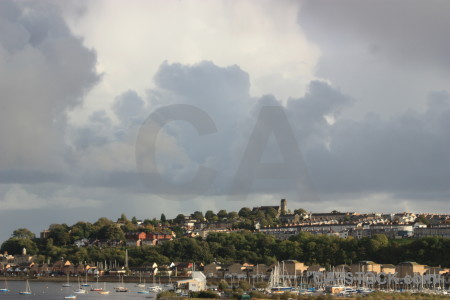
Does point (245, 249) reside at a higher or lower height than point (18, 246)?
lower

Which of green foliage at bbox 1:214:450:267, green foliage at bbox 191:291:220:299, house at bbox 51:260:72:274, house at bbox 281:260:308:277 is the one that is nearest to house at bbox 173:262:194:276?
green foliage at bbox 1:214:450:267

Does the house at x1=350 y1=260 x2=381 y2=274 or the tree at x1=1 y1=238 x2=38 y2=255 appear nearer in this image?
the house at x1=350 y1=260 x2=381 y2=274

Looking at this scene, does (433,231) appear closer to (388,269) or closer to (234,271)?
(388,269)

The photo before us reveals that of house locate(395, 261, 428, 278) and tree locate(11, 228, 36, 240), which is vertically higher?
tree locate(11, 228, 36, 240)

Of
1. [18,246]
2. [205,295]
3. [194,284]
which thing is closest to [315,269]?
[194,284]

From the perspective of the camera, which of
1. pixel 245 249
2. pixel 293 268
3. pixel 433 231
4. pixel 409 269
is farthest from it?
pixel 433 231

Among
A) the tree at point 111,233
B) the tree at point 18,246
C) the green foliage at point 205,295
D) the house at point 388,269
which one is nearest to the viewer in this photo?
the green foliage at point 205,295

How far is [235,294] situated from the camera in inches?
3162

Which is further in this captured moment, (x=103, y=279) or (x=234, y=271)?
(x=103, y=279)

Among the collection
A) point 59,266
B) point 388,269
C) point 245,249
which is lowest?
point 59,266

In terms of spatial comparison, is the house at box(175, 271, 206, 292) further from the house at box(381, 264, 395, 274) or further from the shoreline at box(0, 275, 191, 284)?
the house at box(381, 264, 395, 274)

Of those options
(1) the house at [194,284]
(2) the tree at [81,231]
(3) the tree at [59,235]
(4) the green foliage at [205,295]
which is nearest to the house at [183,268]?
(1) the house at [194,284]

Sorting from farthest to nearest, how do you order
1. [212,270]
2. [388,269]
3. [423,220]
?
[423,220], [212,270], [388,269]

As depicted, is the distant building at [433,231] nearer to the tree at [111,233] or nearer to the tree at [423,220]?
the tree at [423,220]
